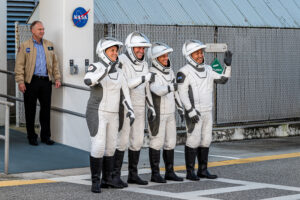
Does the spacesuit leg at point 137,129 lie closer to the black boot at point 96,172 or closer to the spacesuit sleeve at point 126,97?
the spacesuit sleeve at point 126,97

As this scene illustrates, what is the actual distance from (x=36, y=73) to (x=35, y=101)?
1.53 feet

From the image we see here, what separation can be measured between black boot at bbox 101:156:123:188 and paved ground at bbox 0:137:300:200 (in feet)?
0.42

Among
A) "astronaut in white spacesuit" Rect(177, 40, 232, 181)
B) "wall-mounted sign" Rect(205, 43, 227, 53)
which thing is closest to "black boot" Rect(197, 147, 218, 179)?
"astronaut in white spacesuit" Rect(177, 40, 232, 181)

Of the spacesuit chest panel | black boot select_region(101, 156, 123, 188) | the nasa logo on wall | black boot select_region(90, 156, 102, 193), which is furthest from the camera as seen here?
the nasa logo on wall

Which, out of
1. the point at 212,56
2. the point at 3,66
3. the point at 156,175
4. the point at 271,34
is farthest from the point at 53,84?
the point at 271,34

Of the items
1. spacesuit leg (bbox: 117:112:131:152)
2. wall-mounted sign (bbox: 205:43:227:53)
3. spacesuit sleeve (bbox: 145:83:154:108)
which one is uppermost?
wall-mounted sign (bbox: 205:43:227:53)

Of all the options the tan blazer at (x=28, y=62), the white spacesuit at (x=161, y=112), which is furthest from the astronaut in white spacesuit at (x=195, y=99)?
the tan blazer at (x=28, y=62)

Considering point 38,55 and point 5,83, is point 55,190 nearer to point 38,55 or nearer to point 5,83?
point 38,55

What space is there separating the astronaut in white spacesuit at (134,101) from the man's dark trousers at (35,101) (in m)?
2.58

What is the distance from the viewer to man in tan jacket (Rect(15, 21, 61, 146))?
39.2 ft

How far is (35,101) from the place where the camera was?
12.1 metres

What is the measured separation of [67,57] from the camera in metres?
12.4

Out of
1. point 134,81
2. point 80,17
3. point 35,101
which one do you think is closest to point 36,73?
point 35,101

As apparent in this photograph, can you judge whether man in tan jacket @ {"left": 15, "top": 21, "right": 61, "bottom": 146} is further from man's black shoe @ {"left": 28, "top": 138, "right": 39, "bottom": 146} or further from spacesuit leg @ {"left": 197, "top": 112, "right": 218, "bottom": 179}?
spacesuit leg @ {"left": 197, "top": 112, "right": 218, "bottom": 179}
